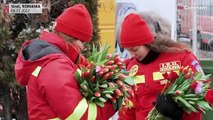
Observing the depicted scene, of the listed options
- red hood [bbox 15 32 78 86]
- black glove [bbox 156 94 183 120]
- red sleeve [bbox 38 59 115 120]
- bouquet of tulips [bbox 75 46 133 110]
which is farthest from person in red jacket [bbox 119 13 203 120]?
red sleeve [bbox 38 59 115 120]

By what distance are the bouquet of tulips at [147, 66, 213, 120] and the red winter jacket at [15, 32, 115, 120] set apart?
2.36 ft

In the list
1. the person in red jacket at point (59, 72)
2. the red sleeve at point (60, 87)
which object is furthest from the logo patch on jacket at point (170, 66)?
the red sleeve at point (60, 87)

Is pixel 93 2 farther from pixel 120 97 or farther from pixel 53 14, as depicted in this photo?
pixel 120 97

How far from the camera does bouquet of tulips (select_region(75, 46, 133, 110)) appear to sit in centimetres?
289

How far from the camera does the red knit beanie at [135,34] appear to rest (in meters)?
3.81

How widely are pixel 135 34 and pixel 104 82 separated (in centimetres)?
92

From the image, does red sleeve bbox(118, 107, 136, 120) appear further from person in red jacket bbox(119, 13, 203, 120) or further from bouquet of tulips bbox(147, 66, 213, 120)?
bouquet of tulips bbox(147, 66, 213, 120)

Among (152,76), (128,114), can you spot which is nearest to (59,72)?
(152,76)

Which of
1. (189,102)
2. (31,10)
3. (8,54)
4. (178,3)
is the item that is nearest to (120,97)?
Result: (189,102)

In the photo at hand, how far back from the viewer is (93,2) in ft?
19.0

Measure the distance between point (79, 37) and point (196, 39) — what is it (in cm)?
479

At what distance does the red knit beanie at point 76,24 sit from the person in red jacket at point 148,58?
0.82 metres

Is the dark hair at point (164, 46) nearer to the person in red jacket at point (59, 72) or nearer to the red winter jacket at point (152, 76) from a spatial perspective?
the red winter jacket at point (152, 76)

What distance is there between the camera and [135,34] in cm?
380
